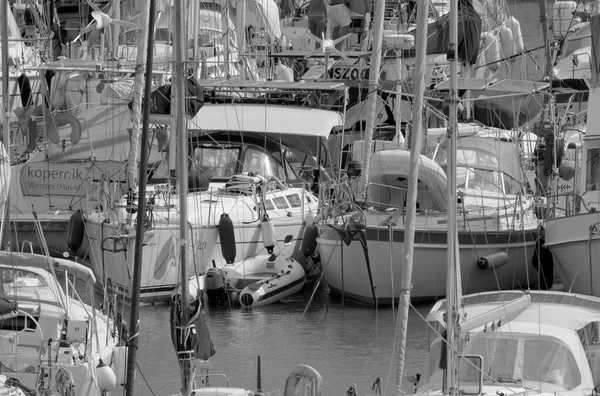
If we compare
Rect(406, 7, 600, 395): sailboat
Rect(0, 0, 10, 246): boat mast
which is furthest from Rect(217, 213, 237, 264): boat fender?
Rect(406, 7, 600, 395): sailboat

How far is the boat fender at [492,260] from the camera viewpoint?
26.3 m

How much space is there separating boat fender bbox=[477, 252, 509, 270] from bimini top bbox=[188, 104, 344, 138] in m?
5.90

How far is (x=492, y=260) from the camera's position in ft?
86.4

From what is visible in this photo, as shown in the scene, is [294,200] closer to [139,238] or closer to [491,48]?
[491,48]

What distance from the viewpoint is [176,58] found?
710 inches

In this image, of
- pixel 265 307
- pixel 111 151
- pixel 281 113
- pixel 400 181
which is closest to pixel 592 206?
pixel 400 181

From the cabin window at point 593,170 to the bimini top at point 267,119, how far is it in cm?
757

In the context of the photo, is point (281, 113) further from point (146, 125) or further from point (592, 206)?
point (146, 125)

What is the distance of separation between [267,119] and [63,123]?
178 inches

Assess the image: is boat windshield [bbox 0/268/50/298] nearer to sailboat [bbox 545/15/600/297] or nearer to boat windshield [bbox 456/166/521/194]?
sailboat [bbox 545/15/600/297]

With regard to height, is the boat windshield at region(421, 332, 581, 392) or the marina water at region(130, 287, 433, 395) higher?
the boat windshield at region(421, 332, 581, 392)

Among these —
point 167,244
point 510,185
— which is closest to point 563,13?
point 510,185

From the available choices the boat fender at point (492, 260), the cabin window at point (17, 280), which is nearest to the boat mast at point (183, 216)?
the cabin window at point (17, 280)

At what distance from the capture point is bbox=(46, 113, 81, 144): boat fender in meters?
31.3
